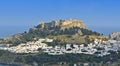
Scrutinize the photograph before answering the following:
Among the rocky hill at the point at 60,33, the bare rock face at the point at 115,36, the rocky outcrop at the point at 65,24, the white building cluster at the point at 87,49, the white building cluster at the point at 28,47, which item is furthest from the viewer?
the rocky outcrop at the point at 65,24

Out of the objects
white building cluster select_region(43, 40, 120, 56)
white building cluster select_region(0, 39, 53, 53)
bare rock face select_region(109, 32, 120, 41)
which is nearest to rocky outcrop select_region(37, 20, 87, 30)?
bare rock face select_region(109, 32, 120, 41)

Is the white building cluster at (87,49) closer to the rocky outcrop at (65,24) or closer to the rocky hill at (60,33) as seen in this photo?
the rocky hill at (60,33)

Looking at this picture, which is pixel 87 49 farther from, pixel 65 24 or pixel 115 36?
pixel 65 24

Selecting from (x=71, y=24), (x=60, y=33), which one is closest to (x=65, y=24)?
(x=71, y=24)

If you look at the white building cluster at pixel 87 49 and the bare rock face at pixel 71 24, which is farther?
the bare rock face at pixel 71 24

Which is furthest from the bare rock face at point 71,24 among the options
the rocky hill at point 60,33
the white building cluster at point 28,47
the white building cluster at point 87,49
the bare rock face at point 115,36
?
the white building cluster at point 87,49

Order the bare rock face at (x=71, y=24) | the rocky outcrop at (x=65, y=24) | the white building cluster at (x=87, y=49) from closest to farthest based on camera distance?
the white building cluster at (x=87, y=49)
the rocky outcrop at (x=65, y=24)
the bare rock face at (x=71, y=24)

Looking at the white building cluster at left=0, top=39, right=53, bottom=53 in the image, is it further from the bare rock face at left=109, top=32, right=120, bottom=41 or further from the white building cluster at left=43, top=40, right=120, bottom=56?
the bare rock face at left=109, top=32, right=120, bottom=41

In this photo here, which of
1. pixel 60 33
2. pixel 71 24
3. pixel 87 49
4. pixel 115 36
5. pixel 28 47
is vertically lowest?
pixel 87 49

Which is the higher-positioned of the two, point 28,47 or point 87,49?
point 28,47

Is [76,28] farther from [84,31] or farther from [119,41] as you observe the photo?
[119,41]
